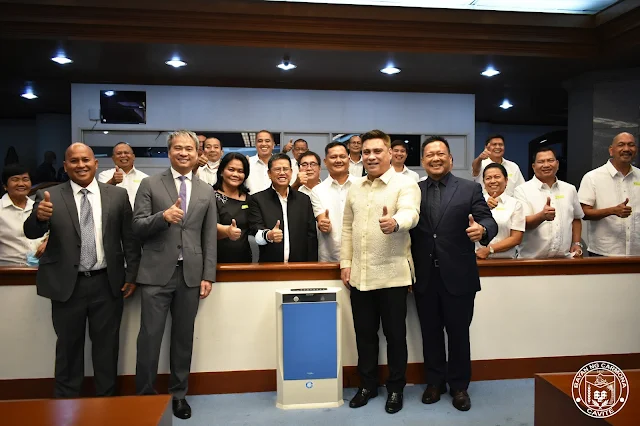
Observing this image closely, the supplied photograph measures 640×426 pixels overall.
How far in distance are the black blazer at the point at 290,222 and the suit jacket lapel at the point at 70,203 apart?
1.07 metres

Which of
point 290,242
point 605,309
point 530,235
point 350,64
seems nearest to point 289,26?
point 350,64

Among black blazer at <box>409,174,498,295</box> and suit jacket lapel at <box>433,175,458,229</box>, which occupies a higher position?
suit jacket lapel at <box>433,175,458,229</box>

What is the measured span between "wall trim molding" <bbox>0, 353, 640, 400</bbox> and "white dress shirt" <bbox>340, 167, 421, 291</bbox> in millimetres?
785

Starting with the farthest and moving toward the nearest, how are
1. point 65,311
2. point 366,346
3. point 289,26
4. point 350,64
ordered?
1. point 350,64
2. point 289,26
3. point 366,346
4. point 65,311

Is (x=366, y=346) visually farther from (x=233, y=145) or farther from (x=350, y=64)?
(x=233, y=145)

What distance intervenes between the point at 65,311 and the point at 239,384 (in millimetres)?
1140

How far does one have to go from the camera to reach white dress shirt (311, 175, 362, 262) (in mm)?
3605

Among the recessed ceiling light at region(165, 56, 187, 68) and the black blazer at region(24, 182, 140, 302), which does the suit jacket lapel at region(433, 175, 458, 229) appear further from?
the recessed ceiling light at region(165, 56, 187, 68)

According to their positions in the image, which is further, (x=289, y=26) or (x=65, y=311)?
(x=289, y=26)

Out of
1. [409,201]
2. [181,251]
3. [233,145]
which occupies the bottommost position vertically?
[181,251]

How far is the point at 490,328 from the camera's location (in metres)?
3.34

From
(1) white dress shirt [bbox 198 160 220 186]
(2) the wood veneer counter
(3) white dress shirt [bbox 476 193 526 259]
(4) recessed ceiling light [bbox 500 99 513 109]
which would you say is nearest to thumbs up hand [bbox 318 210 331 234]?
(2) the wood veneer counter

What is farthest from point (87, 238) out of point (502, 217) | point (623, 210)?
point (623, 210)

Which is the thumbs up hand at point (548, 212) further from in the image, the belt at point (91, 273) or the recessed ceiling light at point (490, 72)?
the recessed ceiling light at point (490, 72)
